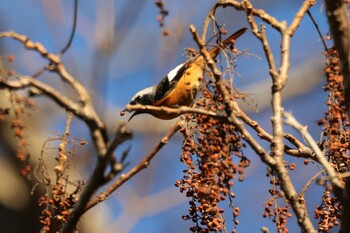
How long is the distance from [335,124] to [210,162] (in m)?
0.42

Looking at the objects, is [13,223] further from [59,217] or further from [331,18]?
[331,18]

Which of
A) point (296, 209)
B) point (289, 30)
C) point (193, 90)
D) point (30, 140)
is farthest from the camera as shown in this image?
point (30, 140)

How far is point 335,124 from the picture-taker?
79.5 inches

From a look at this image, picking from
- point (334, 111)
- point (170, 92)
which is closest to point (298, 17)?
point (334, 111)

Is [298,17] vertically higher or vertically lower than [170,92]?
lower

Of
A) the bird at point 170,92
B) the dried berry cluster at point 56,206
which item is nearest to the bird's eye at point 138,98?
the bird at point 170,92

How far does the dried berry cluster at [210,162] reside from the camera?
1.93 metres

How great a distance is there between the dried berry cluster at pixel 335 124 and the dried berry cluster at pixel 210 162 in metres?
0.30

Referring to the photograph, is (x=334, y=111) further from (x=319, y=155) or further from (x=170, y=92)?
(x=170, y=92)

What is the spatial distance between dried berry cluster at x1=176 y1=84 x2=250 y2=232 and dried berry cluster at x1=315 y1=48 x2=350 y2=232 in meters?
0.30

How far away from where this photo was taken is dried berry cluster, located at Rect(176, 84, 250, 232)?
6.34 ft

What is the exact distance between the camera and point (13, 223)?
14.5 ft

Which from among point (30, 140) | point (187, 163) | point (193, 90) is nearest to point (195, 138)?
point (187, 163)

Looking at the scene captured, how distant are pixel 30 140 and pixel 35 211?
58 centimetres
